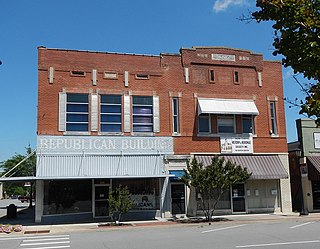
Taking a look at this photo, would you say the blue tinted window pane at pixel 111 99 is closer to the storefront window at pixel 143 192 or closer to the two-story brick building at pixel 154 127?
the two-story brick building at pixel 154 127

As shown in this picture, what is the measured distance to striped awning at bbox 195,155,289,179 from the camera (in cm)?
2419

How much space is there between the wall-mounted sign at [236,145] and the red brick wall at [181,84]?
0.39 m

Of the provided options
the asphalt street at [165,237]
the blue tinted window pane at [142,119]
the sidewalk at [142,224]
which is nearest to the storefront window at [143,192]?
the sidewalk at [142,224]

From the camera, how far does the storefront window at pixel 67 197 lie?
22016 millimetres

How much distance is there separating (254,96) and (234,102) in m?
1.71

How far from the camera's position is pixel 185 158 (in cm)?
2412

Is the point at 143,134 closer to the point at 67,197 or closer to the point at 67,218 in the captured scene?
the point at 67,197

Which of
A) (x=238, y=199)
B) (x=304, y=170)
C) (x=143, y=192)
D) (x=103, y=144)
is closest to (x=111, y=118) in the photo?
(x=103, y=144)

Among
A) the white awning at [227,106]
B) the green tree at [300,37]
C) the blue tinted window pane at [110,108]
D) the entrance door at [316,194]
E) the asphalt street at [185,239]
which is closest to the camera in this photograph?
the green tree at [300,37]

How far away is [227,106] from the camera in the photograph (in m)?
24.9

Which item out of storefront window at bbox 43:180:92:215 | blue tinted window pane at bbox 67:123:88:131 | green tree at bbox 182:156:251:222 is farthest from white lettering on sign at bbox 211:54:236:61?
storefront window at bbox 43:180:92:215

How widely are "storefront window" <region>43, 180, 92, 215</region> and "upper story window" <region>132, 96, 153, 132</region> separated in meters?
4.35

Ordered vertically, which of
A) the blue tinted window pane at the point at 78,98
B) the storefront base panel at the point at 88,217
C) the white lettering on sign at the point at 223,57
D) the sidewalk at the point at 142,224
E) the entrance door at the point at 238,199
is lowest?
the sidewalk at the point at 142,224

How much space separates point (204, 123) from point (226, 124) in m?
1.43
